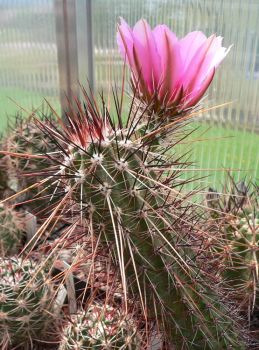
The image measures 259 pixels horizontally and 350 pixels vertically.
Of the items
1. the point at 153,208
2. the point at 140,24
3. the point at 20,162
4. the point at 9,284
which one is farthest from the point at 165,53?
the point at 20,162

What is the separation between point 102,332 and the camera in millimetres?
581

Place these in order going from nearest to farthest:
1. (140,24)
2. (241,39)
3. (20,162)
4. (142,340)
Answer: (140,24) < (142,340) < (241,39) < (20,162)

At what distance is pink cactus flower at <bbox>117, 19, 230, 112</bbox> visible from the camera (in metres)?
0.44

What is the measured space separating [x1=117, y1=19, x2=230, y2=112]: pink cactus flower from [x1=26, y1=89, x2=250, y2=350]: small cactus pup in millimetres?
47

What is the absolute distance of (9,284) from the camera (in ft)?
2.32

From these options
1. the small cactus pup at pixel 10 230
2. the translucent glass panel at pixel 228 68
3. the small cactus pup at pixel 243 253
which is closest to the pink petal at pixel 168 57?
the small cactus pup at pixel 243 253

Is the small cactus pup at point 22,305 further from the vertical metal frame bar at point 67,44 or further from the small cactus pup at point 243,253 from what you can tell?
the vertical metal frame bar at point 67,44

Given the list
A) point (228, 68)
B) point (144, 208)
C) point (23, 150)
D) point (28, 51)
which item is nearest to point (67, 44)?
point (28, 51)

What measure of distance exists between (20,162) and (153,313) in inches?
25.0

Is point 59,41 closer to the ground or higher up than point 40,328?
higher up

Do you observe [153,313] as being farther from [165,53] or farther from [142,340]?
[165,53]

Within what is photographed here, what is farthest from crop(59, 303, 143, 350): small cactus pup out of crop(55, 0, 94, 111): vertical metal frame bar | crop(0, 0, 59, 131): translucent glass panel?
crop(0, 0, 59, 131): translucent glass panel

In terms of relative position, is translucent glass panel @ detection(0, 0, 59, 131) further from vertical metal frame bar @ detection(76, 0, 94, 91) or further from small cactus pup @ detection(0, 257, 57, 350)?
small cactus pup @ detection(0, 257, 57, 350)

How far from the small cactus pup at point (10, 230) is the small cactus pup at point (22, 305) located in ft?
0.49
